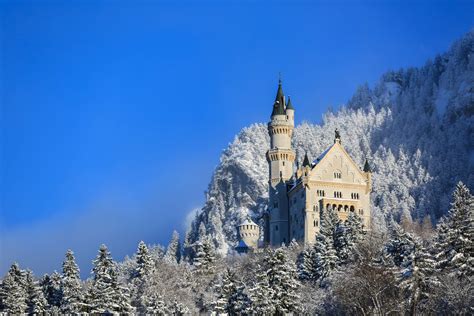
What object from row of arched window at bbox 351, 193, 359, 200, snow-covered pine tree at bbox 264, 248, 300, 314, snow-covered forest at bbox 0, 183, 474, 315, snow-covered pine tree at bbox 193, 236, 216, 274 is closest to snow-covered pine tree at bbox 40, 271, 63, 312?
snow-covered forest at bbox 0, 183, 474, 315

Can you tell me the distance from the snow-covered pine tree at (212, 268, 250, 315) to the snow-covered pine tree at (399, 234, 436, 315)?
59.2 feet

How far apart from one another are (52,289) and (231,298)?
953 inches

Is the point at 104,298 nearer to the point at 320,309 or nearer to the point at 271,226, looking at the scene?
the point at 320,309

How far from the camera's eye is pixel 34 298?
3467 inches

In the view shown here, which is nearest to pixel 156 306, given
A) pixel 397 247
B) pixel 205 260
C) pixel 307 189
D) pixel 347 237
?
pixel 205 260

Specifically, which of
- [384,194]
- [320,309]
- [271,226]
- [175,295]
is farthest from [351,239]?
[384,194]

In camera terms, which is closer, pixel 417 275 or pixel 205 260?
pixel 417 275

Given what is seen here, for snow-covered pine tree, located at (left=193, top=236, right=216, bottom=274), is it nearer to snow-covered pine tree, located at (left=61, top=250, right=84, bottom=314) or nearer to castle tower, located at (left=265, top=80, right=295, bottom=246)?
snow-covered pine tree, located at (left=61, top=250, right=84, bottom=314)

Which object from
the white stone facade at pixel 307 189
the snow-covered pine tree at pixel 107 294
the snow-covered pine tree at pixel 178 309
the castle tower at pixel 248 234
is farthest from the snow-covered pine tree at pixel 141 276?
the castle tower at pixel 248 234

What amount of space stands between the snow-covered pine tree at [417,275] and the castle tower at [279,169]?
77.9 meters

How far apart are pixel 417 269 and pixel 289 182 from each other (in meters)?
85.3

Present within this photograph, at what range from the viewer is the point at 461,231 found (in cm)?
6406

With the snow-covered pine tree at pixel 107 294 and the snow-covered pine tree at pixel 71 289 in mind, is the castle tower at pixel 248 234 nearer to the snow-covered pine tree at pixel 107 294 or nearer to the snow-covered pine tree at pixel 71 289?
the snow-covered pine tree at pixel 71 289

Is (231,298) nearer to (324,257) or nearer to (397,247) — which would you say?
(324,257)
